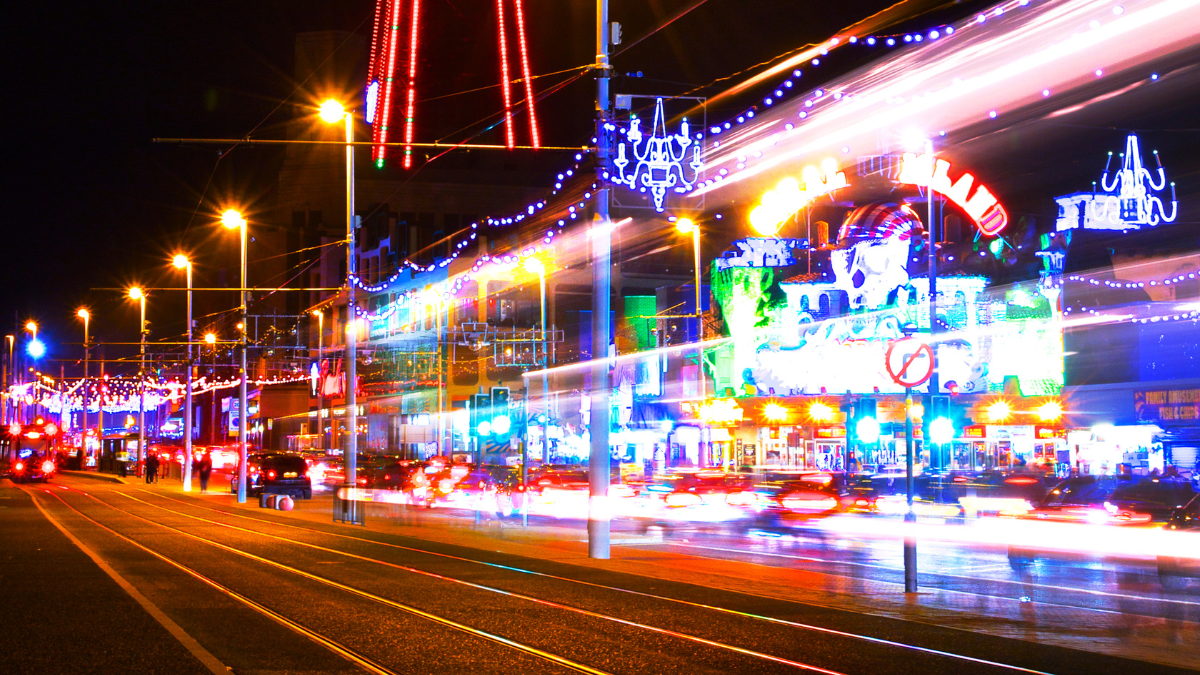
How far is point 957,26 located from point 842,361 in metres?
24.4

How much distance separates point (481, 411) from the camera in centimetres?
2752

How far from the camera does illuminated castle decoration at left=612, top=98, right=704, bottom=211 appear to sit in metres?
22.4

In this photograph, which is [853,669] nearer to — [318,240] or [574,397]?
[574,397]

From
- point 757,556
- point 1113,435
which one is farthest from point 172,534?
point 1113,435

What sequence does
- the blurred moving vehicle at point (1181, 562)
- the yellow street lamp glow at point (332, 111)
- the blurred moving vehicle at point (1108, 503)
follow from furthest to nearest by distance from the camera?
the yellow street lamp glow at point (332, 111), the blurred moving vehicle at point (1108, 503), the blurred moving vehicle at point (1181, 562)

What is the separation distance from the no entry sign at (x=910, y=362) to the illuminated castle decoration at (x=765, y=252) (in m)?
32.3

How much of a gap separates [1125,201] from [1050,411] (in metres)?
7.63

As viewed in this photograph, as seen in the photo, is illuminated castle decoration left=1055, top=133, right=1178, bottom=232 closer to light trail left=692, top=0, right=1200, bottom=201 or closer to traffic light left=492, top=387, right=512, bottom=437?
light trail left=692, top=0, right=1200, bottom=201

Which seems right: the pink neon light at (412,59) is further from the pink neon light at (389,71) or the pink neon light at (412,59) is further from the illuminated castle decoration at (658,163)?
the illuminated castle decoration at (658,163)

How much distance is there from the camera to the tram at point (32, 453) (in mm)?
57484

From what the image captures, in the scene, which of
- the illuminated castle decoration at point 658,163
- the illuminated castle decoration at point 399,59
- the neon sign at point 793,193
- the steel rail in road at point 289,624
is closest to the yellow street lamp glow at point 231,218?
the illuminated castle decoration at point 399,59

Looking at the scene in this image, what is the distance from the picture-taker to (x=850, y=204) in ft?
152

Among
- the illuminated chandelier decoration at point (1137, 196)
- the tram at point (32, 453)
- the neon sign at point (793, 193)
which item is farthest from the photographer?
the tram at point (32, 453)

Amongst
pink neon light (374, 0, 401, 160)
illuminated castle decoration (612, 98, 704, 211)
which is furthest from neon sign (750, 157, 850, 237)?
pink neon light (374, 0, 401, 160)
